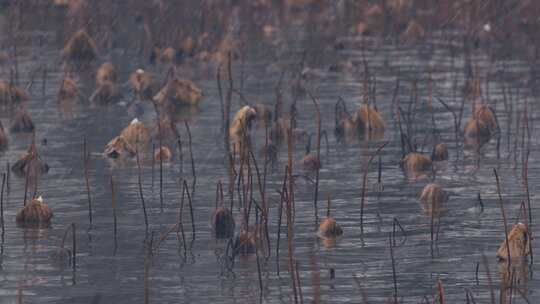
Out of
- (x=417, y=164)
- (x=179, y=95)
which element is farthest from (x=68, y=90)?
(x=417, y=164)

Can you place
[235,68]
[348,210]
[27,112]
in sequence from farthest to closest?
[235,68] → [27,112] → [348,210]

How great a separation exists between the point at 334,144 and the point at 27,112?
3.57m

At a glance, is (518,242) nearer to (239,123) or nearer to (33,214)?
(33,214)

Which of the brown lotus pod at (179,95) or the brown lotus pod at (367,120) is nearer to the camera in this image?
the brown lotus pod at (367,120)

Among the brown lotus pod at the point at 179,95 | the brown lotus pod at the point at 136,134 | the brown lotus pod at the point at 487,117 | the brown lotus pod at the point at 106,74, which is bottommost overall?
the brown lotus pod at the point at 136,134

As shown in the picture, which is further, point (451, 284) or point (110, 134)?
point (110, 134)

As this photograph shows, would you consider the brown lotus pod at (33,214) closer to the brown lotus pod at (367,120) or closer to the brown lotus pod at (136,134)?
the brown lotus pod at (136,134)

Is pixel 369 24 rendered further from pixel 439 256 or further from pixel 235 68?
pixel 439 256

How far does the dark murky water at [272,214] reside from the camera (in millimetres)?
8244

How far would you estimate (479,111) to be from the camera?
1363 centimetres

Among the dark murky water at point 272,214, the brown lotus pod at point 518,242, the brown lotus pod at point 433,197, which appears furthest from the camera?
the brown lotus pod at point 433,197

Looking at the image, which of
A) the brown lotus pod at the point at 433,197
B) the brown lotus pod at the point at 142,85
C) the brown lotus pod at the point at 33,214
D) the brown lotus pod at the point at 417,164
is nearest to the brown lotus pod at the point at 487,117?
the brown lotus pod at the point at 417,164

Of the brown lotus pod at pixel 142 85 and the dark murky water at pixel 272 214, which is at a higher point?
the brown lotus pod at pixel 142 85

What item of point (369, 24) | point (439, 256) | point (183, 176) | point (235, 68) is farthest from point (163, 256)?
point (369, 24)
